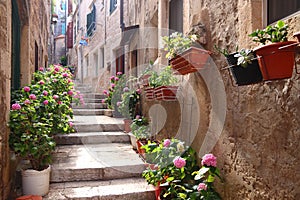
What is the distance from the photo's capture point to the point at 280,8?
5.27 feet

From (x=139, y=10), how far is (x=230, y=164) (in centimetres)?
430

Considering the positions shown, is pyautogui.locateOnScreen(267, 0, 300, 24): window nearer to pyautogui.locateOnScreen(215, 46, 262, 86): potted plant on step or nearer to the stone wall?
the stone wall

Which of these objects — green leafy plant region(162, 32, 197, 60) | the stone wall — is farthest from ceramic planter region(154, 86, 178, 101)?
green leafy plant region(162, 32, 197, 60)

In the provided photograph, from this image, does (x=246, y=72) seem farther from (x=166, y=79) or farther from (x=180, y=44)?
(x=166, y=79)

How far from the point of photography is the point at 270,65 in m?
1.30

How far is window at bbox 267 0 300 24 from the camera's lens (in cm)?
150

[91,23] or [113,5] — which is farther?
[91,23]

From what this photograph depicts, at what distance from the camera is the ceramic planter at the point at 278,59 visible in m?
1.25

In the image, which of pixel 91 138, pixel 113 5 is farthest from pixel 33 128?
pixel 113 5

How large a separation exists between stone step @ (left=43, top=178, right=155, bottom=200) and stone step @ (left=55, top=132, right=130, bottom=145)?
1.29 m

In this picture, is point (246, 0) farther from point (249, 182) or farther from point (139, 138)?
point (139, 138)

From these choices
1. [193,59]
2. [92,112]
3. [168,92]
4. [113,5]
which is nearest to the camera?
[193,59]

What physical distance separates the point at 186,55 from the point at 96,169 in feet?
5.84

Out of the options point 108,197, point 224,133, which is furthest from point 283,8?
point 108,197
